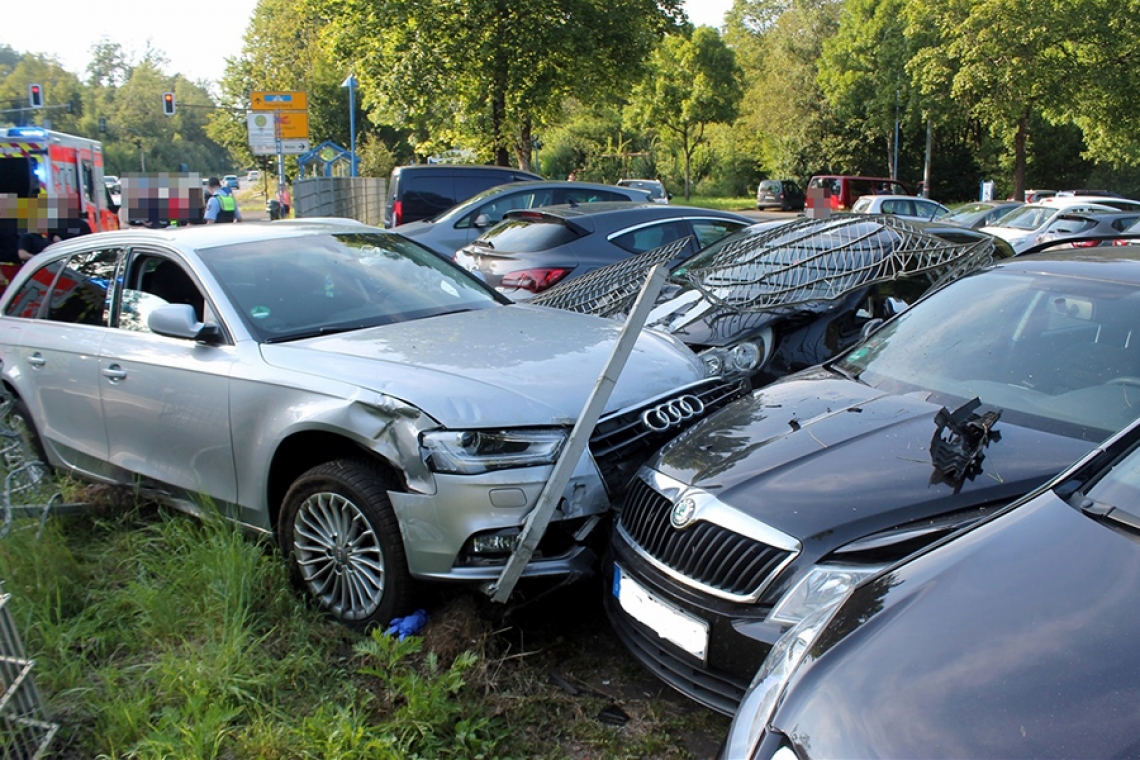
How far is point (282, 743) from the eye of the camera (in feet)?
9.77

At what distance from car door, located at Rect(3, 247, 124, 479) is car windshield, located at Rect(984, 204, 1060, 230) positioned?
55.5ft

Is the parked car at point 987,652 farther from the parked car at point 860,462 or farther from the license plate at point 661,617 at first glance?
the license plate at point 661,617

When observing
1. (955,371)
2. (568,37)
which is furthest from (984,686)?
(568,37)

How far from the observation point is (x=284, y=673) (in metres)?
3.42

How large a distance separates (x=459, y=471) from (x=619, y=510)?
2.19 ft

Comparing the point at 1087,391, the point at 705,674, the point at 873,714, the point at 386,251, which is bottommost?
the point at 705,674

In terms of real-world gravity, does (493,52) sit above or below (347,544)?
above

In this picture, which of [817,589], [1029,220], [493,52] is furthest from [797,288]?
[493,52]

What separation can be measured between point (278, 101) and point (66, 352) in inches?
694

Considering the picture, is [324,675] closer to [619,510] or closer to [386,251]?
[619,510]

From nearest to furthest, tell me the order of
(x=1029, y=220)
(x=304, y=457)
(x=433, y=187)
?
(x=304, y=457)
(x=433, y=187)
(x=1029, y=220)

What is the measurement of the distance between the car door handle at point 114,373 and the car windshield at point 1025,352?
3.48 metres

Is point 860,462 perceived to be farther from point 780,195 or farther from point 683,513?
point 780,195

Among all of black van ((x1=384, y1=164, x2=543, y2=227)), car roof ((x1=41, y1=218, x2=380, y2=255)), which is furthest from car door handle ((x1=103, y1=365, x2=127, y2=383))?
black van ((x1=384, y1=164, x2=543, y2=227))
